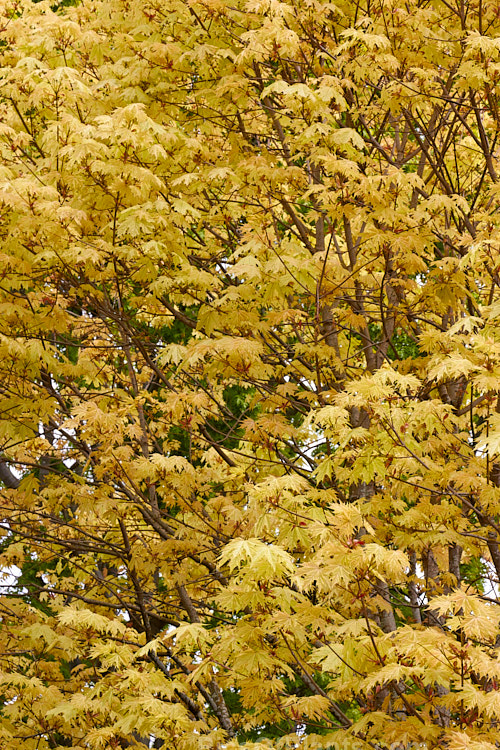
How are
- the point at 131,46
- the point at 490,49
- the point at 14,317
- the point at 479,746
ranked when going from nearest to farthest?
the point at 479,746
the point at 490,49
the point at 14,317
the point at 131,46

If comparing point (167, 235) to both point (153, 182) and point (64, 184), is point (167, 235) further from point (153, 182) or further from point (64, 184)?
point (64, 184)

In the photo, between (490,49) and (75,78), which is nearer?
(490,49)

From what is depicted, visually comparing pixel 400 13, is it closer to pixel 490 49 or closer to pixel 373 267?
pixel 490 49

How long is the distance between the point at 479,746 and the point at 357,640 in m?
1.24

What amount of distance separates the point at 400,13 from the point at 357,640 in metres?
4.90

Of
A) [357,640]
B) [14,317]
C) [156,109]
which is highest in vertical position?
[156,109]

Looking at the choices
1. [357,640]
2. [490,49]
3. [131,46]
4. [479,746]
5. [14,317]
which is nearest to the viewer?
[479,746]

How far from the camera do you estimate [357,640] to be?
4.64 m

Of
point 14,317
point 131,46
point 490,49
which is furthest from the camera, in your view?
point 131,46

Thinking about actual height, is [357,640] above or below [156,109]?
below

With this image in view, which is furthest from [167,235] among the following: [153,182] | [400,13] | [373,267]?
[400,13]

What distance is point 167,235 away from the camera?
254 inches

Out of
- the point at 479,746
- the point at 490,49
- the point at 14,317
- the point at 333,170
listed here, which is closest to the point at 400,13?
the point at 490,49

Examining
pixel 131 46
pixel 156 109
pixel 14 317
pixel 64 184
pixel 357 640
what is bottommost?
pixel 357 640
